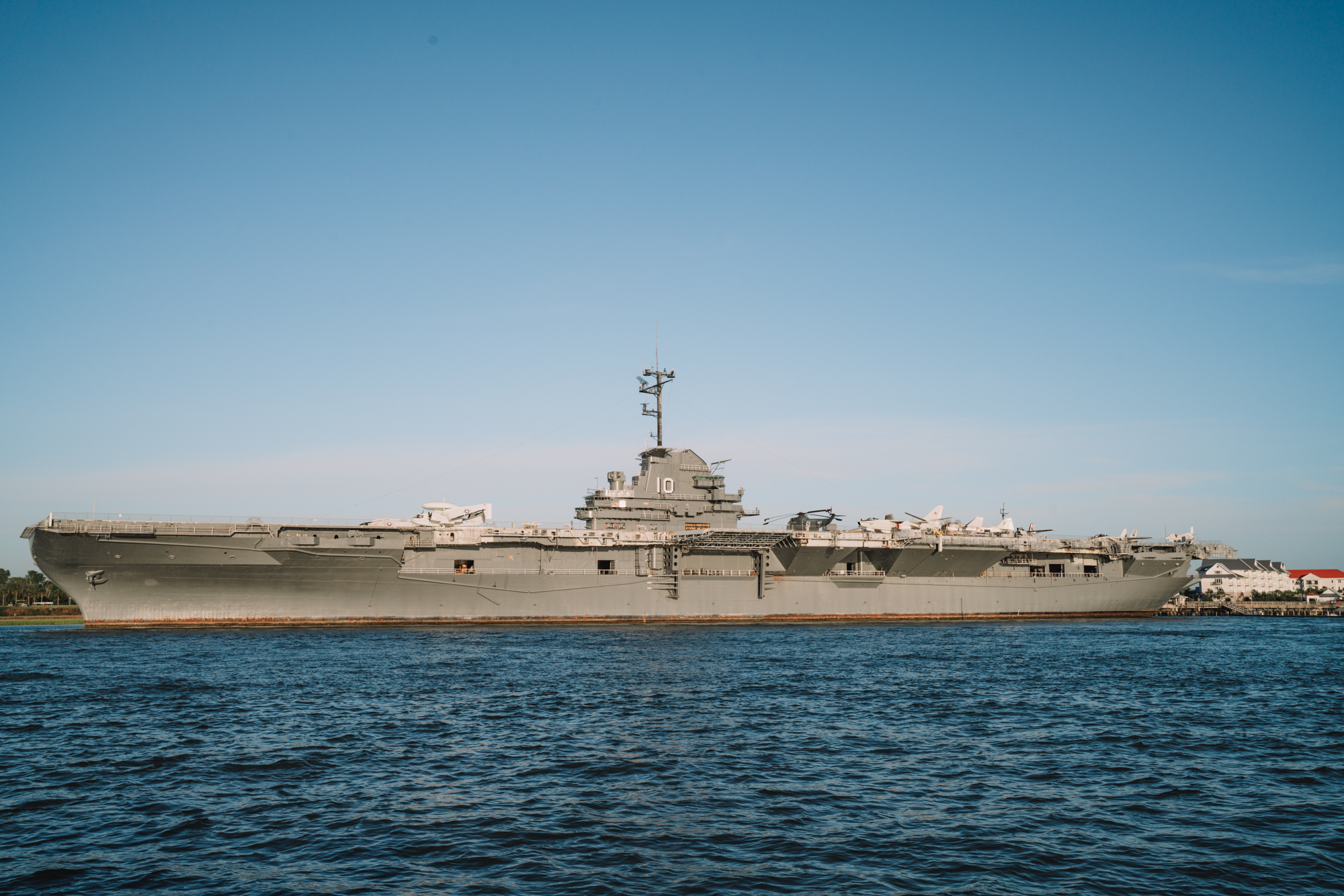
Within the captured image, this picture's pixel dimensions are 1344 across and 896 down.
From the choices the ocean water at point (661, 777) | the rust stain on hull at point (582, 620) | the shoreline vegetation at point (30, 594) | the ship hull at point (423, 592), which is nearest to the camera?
the ocean water at point (661, 777)

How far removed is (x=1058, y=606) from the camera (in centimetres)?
4512

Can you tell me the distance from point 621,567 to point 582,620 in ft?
9.45

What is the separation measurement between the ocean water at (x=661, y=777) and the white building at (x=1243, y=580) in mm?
87620

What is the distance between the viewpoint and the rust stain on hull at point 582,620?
33.7 metres

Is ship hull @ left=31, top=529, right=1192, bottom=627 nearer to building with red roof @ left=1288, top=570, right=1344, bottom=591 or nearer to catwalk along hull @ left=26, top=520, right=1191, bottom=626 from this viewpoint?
catwalk along hull @ left=26, top=520, right=1191, bottom=626

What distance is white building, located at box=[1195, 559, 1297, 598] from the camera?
99188mm

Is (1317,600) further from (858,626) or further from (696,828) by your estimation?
(696,828)

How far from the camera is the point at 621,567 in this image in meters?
38.5

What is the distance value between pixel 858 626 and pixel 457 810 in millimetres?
30793

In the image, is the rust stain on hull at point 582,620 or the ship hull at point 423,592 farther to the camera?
the rust stain on hull at point 582,620

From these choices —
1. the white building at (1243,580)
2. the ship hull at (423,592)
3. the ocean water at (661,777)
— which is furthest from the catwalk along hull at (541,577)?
the white building at (1243,580)

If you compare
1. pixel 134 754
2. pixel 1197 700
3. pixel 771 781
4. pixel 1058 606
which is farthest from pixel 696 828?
pixel 1058 606

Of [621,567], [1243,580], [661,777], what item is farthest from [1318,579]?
[661,777]

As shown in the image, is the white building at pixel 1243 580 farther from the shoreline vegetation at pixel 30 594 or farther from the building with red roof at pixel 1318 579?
the shoreline vegetation at pixel 30 594
